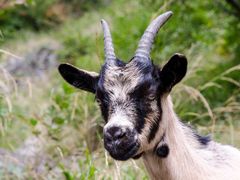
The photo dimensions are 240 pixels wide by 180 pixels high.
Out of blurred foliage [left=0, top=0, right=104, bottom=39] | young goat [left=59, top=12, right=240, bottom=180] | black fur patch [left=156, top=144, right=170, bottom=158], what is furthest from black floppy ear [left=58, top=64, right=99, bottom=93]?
blurred foliage [left=0, top=0, right=104, bottom=39]

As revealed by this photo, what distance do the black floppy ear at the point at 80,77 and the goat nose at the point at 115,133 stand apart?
770mm

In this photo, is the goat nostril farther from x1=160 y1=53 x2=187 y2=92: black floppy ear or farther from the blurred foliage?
the blurred foliage

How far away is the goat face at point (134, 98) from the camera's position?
471 centimetres

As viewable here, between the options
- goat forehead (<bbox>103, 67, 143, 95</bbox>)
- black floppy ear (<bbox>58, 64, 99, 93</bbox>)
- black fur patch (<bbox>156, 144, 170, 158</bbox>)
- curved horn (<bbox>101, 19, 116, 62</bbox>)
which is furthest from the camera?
black floppy ear (<bbox>58, 64, 99, 93</bbox>)

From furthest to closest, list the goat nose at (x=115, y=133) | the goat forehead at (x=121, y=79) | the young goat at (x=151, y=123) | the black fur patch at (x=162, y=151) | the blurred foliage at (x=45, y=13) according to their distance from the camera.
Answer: the blurred foliage at (x=45, y=13) → the black fur patch at (x=162, y=151) → the goat forehead at (x=121, y=79) → the young goat at (x=151, y=123) → the goat nose at (x=115, y=133)

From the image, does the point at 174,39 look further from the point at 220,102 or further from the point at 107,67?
the point at 107,67

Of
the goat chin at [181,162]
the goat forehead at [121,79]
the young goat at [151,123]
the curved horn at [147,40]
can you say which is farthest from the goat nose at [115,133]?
the curved horn at [147,40]

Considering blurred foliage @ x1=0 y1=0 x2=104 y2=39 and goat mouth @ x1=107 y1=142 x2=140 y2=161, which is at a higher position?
blurred foliage @ x1=0 y1=0 x2=104 y2=39

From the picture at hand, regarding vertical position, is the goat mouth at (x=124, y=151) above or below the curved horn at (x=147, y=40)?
below

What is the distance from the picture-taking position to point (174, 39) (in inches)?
423

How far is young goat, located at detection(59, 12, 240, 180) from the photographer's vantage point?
4.77 meters

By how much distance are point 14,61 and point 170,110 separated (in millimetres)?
13372

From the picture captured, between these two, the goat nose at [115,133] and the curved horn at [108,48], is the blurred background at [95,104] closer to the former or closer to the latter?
the curved horn at [108,48]

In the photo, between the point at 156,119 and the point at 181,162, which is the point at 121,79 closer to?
the point at 156,119
